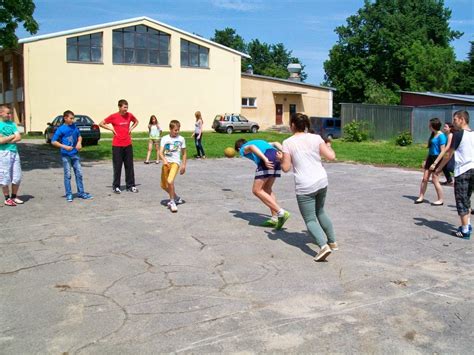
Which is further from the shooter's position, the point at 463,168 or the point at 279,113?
the point at 279,113

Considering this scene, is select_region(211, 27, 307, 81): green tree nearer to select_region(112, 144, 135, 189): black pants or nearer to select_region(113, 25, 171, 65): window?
select_region(113, 25, 171, 65): window

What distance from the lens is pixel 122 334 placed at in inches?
160

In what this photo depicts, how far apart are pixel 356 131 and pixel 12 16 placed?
20.3 meters

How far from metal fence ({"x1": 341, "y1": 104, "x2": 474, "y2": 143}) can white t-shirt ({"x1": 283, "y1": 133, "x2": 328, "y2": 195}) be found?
74.4 ft

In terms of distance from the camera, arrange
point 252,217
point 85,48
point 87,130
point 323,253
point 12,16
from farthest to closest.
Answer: point 85,48 → point 87,130 → point 12,16 → point 252,217 → point 323,253

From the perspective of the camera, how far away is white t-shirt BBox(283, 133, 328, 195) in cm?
605

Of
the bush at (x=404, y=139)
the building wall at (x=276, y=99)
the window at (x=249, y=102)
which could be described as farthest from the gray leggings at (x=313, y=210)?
the window at (x=249, y=102)

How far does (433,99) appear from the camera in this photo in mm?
36938

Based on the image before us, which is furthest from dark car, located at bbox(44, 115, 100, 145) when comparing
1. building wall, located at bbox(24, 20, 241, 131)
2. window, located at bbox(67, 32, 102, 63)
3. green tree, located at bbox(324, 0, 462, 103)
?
green tree, located at bbox(324, 0, 462, 103)

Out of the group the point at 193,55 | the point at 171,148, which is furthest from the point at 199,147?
the point at 193,55

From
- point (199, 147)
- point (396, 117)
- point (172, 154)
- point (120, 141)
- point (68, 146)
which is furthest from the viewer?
point (396, 117)

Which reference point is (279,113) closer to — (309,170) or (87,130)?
(87,130)

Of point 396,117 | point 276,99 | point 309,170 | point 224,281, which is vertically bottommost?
point 224,281

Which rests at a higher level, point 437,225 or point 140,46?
point 140,46
